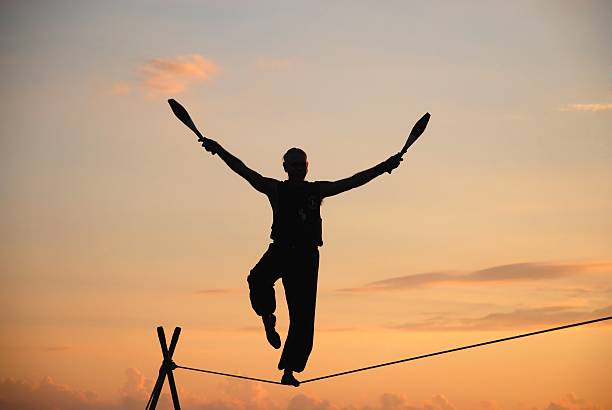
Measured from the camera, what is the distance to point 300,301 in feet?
43.9

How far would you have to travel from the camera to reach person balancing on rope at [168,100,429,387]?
521 inches

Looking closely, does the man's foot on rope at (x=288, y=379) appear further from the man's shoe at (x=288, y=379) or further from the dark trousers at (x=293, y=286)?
the dark trousers at (x=293, y=286)

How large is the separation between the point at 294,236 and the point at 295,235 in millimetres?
16

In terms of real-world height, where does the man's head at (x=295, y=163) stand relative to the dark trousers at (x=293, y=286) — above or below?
above

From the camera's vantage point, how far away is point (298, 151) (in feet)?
43.4

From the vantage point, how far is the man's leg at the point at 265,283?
13.4 m

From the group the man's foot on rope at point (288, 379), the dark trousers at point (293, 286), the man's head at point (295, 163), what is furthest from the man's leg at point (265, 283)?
the man's head at point (295, 163)

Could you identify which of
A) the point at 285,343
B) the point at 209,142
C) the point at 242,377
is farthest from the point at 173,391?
the point at 209,142

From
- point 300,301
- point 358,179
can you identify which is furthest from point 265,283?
point 358,179

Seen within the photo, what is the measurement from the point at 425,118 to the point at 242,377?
13.2 feet

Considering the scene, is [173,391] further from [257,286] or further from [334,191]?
[334,191]

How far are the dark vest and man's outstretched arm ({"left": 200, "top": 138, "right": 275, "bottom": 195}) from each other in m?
0.15

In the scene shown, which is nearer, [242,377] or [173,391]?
[242,377]

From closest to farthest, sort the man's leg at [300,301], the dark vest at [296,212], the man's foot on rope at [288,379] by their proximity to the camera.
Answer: the dark vest at [296,212], the man's leg at [300,301], the man's foot on rope at [288,379]
